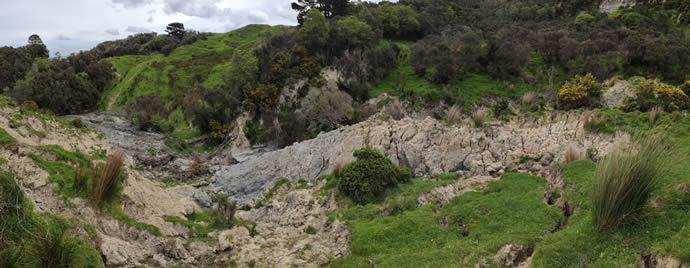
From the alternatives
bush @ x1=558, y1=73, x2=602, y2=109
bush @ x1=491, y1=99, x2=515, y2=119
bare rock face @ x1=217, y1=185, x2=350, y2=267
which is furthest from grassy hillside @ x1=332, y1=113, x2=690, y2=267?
bush @ x1=491, y1=99, x2=515, y2=119

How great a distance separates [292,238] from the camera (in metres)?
12.1

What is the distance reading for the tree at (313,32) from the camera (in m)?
41.6

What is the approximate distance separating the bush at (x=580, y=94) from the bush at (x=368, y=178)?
47.6 feet

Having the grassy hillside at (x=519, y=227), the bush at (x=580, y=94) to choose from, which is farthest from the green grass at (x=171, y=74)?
the bush at (x=580, y=94)

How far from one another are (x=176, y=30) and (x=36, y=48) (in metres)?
41.3

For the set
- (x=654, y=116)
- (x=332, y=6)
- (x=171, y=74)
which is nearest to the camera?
(x=654, y=116)

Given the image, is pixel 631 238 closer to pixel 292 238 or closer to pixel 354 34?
pixel 292 238

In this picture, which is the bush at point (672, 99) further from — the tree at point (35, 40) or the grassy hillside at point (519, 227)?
the tree at point (35, 40)

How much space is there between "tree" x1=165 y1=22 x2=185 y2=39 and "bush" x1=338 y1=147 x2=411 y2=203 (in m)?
107

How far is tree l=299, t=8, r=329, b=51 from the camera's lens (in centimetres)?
4162

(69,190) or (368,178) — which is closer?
(69,190)

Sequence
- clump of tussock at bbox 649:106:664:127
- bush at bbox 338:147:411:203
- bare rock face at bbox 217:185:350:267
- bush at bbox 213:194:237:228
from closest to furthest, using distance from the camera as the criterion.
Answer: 1. bare rock face at bbox 217:185:350:267
2. bush at bbox 213:194:237:228
3. bush at bbox 338:147:411:203
4. clump of tussock at bbox 649:106:664:127

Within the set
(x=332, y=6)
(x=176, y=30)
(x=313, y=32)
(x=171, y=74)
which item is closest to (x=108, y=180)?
(x=313, y=32)

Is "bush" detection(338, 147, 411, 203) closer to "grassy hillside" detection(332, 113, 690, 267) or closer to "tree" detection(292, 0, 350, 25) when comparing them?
"grassy hillside" detection(332, 113, 690, 267)
